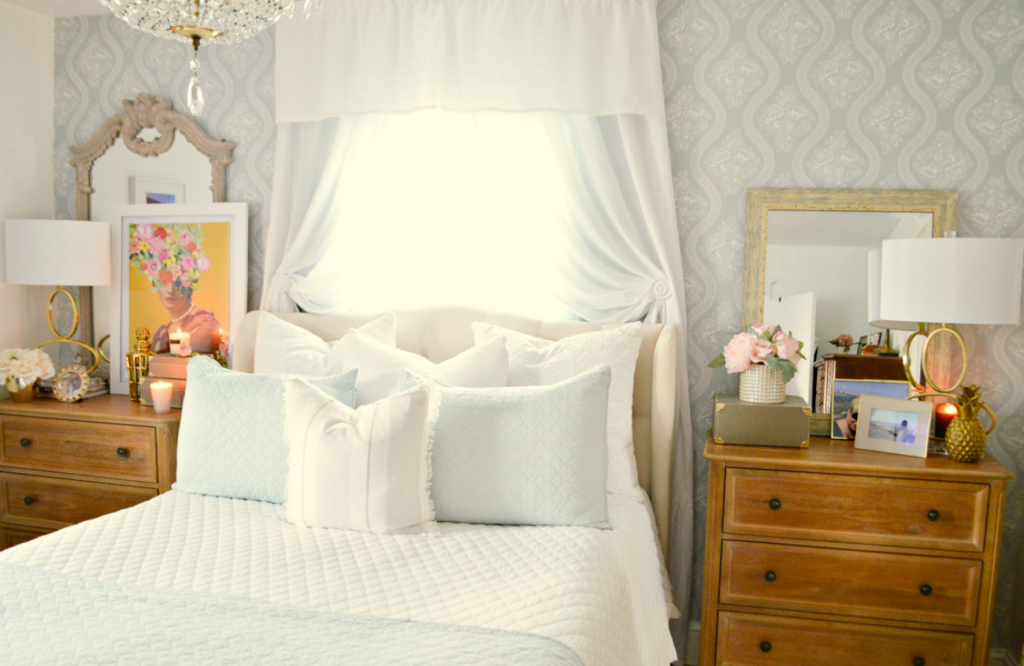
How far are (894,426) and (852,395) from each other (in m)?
0.22

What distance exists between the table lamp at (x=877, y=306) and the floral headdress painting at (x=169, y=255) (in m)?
2.55

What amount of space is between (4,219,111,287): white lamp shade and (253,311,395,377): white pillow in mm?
888

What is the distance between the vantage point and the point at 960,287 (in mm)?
2090

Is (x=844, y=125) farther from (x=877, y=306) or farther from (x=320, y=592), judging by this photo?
(x=320, y=592)

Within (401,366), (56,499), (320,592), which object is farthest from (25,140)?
(320,592)

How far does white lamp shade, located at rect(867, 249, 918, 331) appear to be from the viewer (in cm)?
245

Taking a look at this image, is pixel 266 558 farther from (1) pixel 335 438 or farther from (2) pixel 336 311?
(2) pixel 336 311

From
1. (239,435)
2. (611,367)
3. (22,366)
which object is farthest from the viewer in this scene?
(22,366)

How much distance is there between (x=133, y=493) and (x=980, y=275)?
2932 mm

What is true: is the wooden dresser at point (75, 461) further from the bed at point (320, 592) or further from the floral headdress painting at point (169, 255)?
the bed at point (320, 592)

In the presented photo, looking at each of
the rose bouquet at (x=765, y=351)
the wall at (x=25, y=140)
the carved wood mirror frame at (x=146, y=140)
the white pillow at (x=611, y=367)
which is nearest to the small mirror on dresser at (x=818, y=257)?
the rose bouquet at (x=765, y=351)

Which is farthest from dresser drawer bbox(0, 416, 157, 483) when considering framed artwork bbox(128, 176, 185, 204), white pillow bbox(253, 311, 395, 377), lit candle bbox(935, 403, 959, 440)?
lit candle bbox(935, 403, 959, 440)

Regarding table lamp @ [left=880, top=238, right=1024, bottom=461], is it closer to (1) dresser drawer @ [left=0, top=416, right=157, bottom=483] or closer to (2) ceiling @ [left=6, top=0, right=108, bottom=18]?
(1) dresser drawer @ [left=0, top=416, right=157, bottom=483]

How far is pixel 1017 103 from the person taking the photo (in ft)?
7.73
